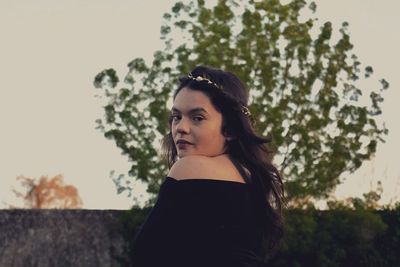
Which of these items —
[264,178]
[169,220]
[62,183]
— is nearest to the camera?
[169,220]

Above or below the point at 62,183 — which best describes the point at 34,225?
below

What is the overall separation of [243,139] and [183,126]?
0.22 m

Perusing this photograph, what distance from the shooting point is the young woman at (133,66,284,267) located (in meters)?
2.44

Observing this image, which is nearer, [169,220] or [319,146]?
[169,220]

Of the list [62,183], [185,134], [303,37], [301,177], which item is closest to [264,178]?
[185,134]

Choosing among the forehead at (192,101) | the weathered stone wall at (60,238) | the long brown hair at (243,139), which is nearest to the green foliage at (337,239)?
the weathered stone wall at (60,238)

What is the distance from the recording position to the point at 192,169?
97.7 inches

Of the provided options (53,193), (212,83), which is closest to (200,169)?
(212,83)

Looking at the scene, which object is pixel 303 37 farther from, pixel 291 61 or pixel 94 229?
pixel 94 229

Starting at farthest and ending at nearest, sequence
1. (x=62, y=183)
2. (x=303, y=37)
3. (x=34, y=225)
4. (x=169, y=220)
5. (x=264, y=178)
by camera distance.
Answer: (x=62, y=183), (x=303, y=37), (x=34, y=225), (x=264, y=178), (x=169, y=220)

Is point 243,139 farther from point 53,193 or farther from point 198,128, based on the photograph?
point 53,193

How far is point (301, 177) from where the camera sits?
15703mm

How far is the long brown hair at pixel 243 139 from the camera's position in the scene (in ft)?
8.66

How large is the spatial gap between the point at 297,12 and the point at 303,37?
2.08 feet
